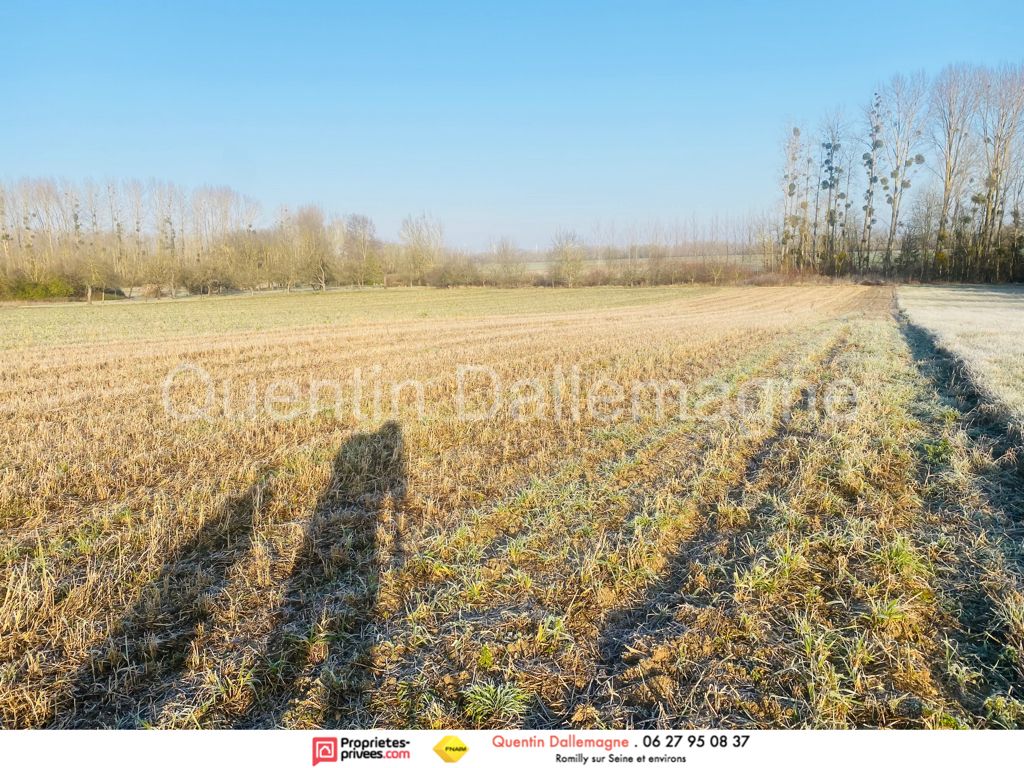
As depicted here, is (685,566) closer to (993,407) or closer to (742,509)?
(742,509)

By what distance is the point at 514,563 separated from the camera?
3803mm

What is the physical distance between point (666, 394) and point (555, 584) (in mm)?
5932

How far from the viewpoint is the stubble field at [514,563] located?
8.59 ft
